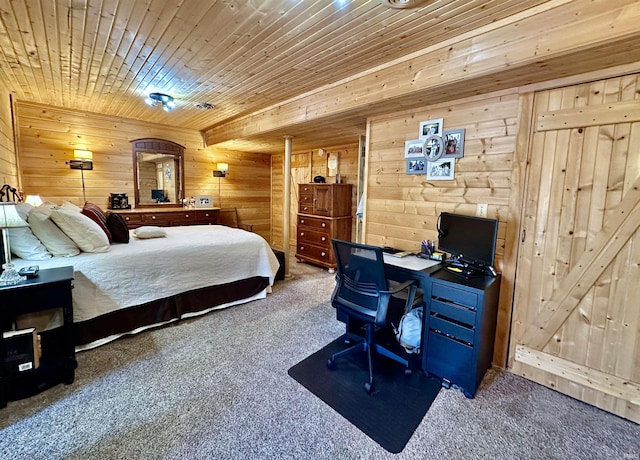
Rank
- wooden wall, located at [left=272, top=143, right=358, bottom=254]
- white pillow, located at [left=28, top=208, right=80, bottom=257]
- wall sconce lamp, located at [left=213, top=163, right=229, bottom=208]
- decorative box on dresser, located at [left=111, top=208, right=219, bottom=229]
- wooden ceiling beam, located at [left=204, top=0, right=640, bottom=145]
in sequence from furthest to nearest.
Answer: wall sconce lamp, located at [left=213, top=163, right=229, bottom=208] < wooden wall, located at [left=272, top=143, right=358, bottom=254] < decorative box on dresser, located at [left=111, top=208, right=219, bottom=229] < white pillow, located at [left=28, top=208, right=80, bottom=257] < wooden ceiling beam, located at [left=204, top=0, right=640, bottom=145]

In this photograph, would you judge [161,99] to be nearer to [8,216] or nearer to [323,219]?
[8,216]

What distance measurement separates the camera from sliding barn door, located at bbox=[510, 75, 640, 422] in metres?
1.81

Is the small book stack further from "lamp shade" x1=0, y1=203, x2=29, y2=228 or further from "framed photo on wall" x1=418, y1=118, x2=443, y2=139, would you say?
"framed photo on wall" x1=418, y1=118, x2=443, y2=139

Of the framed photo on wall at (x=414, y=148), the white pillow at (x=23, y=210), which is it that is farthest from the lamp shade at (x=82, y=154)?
the framed photo on wall at (x=414, y=148)

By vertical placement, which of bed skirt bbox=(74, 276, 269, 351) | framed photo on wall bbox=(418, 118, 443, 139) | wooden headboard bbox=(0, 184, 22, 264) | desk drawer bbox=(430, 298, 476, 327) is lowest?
bed skirt bbox=(74, 276, 269, 351)

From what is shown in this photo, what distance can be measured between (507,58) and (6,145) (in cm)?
499

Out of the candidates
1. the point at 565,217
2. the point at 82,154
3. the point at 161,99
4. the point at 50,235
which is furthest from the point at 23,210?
the point at 565,217

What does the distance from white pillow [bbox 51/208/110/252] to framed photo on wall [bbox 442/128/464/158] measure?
317 centimetres

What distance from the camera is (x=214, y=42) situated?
2.21m

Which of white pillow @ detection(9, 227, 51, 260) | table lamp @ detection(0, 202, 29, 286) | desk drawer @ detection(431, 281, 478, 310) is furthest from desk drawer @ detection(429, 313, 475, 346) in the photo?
white pillow @ detection(9, 227, 51, 260)

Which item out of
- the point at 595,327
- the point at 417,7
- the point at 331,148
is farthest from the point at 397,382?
the point at 331,148

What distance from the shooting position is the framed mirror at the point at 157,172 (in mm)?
5082

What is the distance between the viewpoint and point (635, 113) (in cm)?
174

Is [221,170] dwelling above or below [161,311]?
above
